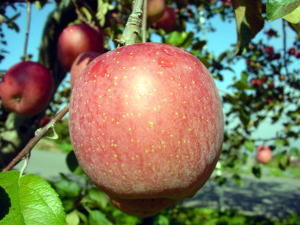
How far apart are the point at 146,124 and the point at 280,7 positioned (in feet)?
1.09

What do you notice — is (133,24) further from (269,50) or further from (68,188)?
(269,50)

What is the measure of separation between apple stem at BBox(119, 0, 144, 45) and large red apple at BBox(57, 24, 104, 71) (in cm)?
76

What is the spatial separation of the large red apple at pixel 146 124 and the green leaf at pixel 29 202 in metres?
0.10

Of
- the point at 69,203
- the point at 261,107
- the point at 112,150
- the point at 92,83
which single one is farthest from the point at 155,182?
the point at 261,107

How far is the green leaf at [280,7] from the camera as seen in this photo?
64 centimetres

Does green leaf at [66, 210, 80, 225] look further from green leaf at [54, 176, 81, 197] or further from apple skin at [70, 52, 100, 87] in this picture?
apple skin at [70, 52, 100, 87]

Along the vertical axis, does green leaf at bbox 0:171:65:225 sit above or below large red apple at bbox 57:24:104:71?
below


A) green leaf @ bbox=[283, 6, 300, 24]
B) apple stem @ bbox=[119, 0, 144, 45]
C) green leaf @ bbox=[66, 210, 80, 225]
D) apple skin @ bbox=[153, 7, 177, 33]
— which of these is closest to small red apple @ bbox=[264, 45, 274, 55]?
apple skin @ bbox=[153, 7, 177, 33]

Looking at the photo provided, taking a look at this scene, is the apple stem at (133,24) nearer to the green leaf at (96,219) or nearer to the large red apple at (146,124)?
the large red apple at (146,124)

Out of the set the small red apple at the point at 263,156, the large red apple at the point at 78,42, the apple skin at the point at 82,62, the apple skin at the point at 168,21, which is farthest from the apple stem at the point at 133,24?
the small red apple at the point at 263,156

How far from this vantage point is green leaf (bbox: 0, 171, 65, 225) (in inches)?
26.4

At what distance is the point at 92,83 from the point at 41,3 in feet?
4.02

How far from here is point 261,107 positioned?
10.8ft

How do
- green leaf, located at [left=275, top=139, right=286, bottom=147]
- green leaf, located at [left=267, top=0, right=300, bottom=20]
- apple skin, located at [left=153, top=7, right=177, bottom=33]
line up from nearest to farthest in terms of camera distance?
1. green leaf, located at [left=267, top=0, right=300, bottom=20]
2. apple skin, located at [left=153, top=7, right=177, bottom=33]
3. green leaf, located at [left=275, top=139, right=286, bottom=147]
